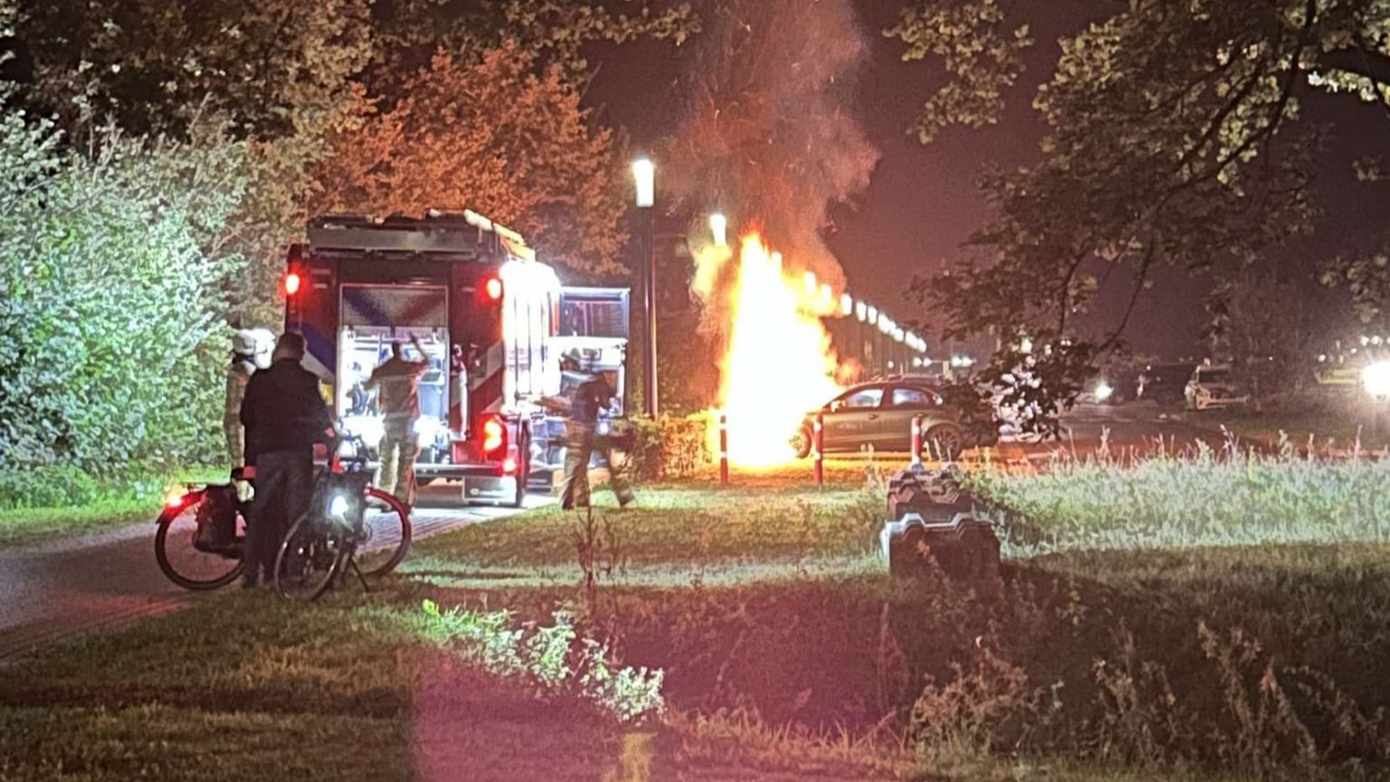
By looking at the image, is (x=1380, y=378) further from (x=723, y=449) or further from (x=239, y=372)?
(x=239, y=372)

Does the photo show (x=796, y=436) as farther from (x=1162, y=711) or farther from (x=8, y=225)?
(x=1162, y=711)

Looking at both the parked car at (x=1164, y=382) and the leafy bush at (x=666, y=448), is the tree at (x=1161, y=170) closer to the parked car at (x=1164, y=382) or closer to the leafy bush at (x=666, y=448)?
the leafy bush at (x=666, y=448)

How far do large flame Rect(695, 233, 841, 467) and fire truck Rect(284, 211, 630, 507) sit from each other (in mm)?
16011

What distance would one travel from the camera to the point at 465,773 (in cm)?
632

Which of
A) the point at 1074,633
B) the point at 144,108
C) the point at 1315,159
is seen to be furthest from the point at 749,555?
the point at 144,108

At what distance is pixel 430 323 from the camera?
17594 millimetres

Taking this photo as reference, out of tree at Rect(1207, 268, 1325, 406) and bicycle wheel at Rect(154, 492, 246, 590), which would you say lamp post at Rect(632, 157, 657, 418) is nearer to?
bicycle wheel at Rect(154, 492, 246, 590)

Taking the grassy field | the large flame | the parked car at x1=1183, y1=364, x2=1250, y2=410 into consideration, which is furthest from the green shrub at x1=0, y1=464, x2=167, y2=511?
the parked car at x1=1183, y1=364, x2=1250, y2=410

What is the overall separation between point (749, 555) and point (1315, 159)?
5.54 metres

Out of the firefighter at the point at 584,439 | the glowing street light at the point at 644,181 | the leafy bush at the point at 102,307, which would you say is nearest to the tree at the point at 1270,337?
the glowing street light at the point at 644,181

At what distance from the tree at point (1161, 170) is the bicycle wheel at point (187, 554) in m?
5.32

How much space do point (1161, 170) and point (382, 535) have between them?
252 inches

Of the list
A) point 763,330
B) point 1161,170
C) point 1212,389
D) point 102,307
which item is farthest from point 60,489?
point 1212,389

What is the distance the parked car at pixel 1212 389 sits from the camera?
5355cm
